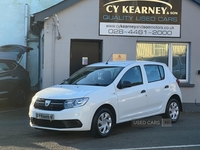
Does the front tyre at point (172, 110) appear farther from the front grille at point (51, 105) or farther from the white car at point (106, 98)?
the front grille at point (51, 105)

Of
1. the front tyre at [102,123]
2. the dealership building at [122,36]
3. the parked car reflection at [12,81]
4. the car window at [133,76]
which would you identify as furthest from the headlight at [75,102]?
the dealership building at [122,36]

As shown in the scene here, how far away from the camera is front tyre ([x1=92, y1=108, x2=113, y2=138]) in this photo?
697 cm

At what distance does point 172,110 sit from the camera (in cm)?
913

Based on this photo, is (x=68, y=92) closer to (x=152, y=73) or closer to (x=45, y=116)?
(x=45, y=116)

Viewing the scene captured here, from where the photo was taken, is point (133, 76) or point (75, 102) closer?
point (75, 102)

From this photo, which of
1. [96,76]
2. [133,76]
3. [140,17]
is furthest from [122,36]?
[96,76]

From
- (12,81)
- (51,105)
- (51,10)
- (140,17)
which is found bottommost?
(51,105)

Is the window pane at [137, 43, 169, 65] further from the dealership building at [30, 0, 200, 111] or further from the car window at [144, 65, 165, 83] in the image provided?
the car window at [144, 65, 165, 83]

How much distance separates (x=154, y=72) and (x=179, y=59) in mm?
4614

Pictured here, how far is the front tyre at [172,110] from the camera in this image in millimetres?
8945

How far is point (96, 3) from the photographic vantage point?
40.4 feet

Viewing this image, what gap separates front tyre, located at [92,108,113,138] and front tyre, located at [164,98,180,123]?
7.32 ft

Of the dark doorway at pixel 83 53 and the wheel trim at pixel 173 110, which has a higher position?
the dark doorway at pixel 83 53

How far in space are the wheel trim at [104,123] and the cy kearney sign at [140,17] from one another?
5.65 metres
